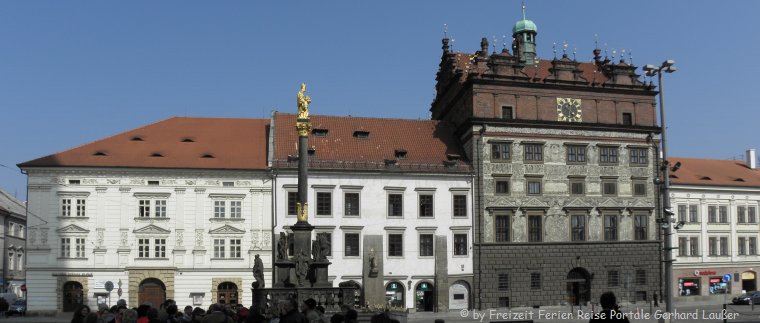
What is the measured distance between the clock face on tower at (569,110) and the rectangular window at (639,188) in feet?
17.8

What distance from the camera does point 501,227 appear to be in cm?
5244

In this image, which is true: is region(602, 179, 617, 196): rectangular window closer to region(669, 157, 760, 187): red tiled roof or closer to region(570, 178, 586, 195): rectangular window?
region(570, 178, 586, 195): rectangular window

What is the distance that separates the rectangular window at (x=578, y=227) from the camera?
5366 cm

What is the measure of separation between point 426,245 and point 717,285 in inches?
919

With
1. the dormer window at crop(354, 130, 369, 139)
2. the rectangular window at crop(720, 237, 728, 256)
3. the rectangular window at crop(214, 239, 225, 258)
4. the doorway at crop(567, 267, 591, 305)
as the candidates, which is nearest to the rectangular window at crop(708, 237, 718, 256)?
the rectangular window at crop(720, 237, 728, 256)

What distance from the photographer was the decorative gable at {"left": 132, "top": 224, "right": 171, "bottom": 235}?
49375 millimetres

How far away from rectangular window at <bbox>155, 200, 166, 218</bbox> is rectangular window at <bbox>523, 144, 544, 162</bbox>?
21.9 metres

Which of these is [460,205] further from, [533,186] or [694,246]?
[694,246]

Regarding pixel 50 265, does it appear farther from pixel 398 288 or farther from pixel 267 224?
pixel 398 288

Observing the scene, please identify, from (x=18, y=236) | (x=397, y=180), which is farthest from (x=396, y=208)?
(x=18, y=236)

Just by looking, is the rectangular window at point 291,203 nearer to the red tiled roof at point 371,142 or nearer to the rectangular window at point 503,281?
the red tiled roof at point 371,142

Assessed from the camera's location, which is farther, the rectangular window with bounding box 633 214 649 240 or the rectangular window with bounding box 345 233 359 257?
the rectangular window with bounding box 633 214 649 240

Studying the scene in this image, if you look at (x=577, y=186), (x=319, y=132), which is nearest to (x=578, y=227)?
(x=577, y=186)

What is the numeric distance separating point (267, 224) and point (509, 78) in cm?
1761
